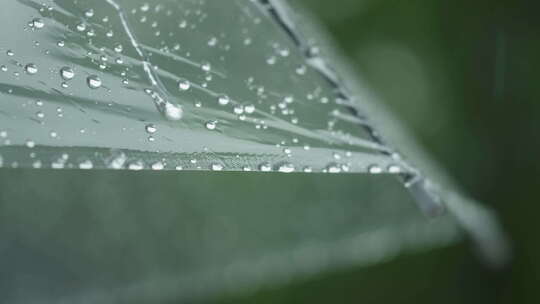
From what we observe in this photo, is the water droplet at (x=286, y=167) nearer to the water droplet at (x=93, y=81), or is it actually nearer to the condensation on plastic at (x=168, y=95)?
the condensation on plastic at (x=168, y=95)

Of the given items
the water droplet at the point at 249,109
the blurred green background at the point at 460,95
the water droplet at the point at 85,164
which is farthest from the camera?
the blurred green background at the point at 460,95

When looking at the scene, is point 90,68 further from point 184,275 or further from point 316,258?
point 316,258

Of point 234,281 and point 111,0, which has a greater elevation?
point 111,0

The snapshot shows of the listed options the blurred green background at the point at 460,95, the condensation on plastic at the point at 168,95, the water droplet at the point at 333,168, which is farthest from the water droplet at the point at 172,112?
the blurred green background at the point at 460,95

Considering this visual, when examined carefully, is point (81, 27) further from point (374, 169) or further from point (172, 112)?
point (374, 169)

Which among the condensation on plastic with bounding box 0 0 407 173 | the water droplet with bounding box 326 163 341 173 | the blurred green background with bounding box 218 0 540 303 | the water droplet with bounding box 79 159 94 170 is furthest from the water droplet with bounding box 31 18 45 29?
the blurred green background with bounding box 218 0 540 303

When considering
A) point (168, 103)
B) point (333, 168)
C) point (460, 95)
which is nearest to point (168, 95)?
point (168, 103)

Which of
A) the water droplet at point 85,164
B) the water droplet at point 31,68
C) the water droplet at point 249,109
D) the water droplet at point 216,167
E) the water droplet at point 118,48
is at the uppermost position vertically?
the water droplet at point 118,48

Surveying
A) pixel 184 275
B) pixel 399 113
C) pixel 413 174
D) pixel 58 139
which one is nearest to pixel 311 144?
pixel 413 174
